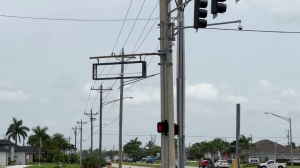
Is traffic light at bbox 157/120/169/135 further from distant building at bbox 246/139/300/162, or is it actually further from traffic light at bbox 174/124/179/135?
distant building at bbox 246/139/300/162

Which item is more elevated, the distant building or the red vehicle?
the distant building

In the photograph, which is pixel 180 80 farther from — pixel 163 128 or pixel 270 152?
pixel 270 152

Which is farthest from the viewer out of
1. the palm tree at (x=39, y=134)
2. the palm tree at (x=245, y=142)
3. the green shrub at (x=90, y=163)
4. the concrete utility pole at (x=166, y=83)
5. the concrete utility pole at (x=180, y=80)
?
the palm tree at (x=39, y=134)

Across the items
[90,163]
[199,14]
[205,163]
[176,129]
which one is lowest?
[205,163]

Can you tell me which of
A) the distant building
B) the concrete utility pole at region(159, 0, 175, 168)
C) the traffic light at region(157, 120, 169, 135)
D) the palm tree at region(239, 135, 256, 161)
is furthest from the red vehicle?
the traffic light at region(157, 120, 169, 135)

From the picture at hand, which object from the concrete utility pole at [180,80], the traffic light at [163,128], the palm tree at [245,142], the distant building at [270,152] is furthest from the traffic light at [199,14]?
the distant building at [270,152]

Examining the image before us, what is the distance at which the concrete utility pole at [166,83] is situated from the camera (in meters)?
20.7

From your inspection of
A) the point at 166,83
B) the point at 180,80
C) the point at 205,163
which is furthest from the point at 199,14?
the point at 205,163

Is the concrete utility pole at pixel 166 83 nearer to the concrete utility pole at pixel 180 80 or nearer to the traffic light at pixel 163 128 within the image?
the traffic light at pixel 163 128

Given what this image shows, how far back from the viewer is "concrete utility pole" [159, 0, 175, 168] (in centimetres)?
2067

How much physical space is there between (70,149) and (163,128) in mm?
128500

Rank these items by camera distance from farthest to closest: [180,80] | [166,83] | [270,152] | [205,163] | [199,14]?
[270,152]
[205,163]
[166,83]
[180,80]
[199,14]

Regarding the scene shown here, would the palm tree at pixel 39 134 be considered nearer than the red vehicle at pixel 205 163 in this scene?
No

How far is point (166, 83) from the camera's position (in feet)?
69.5
